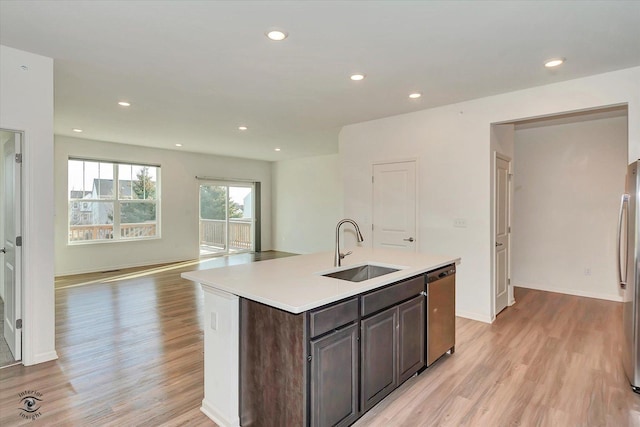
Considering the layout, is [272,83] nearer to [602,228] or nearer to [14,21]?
[14,21]

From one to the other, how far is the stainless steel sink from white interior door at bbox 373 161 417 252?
197 centimetres

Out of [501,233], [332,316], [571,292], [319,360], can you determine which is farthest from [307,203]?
[319,360]

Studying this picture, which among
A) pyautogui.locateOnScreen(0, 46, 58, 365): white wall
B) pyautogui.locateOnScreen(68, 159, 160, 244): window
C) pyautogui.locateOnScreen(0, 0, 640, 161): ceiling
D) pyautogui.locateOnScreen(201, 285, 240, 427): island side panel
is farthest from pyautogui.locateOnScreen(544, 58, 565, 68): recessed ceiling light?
pyautogui.locateOnScreen(68, 159, 160, 244): window

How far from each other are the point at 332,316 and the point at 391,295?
62 cm

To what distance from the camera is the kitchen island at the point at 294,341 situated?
180 cm

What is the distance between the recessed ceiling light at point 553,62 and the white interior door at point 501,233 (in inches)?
51.9

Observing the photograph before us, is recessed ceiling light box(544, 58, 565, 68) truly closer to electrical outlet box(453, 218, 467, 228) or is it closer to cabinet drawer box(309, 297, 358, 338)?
electrical outlet box(453, 218, 467, 228)

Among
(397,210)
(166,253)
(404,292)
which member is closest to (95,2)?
(404,292)

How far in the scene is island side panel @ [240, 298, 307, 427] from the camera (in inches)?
70.2

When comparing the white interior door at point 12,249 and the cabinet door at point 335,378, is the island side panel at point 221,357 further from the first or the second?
the white interior door at point 12,249

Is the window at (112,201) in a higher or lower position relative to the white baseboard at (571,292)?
higher

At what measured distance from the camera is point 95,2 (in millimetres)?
2133

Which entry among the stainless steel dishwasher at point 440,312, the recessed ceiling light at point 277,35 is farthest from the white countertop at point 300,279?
the recessed ceiling light at point 277,35

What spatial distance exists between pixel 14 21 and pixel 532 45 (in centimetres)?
376
